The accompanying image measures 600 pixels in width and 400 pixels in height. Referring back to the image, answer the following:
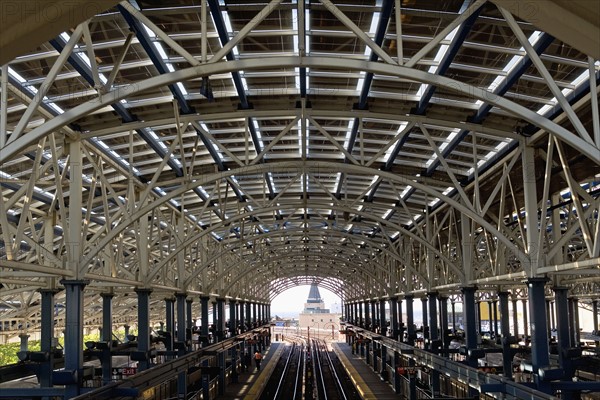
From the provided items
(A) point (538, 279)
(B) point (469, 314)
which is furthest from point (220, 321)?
(A) point (538, 279)

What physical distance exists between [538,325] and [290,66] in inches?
447

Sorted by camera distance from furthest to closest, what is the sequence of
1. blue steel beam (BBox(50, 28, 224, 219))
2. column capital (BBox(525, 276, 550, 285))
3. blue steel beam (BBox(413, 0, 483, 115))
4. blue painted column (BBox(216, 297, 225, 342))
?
1. blue painted column (BBox(216, 297, 225, 342))
2. column capital (BBox(525, 276, 550, 285))
3. blue steel beam (BBox(50, 28, 224, 219))
4. blue steel beam (BBox(413, 0, 483, 115))

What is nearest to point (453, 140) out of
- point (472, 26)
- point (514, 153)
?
point (514, 153)

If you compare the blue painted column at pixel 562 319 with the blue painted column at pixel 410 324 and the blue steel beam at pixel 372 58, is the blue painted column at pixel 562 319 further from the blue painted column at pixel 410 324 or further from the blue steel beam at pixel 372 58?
the blue painted column at pixel 410 324

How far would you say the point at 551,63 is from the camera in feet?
49.9

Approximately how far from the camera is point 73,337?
704 inches

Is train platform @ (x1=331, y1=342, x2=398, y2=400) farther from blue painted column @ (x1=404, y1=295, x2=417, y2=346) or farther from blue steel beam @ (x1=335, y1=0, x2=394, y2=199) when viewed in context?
blue steel beam @ (x1=335, y1=0, x2=394, y2=199)

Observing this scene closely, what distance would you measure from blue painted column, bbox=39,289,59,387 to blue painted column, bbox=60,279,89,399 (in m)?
3.91

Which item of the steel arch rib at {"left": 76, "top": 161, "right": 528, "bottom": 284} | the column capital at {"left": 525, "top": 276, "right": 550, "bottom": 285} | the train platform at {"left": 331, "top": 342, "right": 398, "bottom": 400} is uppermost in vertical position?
the steel arch rib at {"left": 76, "top": 161, "right": 528, "bottom": 284}

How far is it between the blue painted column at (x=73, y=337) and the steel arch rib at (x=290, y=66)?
7.65 meters

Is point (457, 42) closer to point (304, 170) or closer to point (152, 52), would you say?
point (152, 52)

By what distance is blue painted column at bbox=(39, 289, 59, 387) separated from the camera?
21266 mm

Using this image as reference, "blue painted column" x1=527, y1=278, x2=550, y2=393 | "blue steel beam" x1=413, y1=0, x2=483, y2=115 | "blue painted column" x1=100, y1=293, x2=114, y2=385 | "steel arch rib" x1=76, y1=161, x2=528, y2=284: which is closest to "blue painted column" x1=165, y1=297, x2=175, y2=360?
"blue painted column" x1=100, y1=293, x2=114, y2=385

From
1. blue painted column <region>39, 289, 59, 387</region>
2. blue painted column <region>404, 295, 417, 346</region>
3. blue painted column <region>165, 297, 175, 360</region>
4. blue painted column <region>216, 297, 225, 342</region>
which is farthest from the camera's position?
blue painted column <region>216, 297, 225, 342</region>
